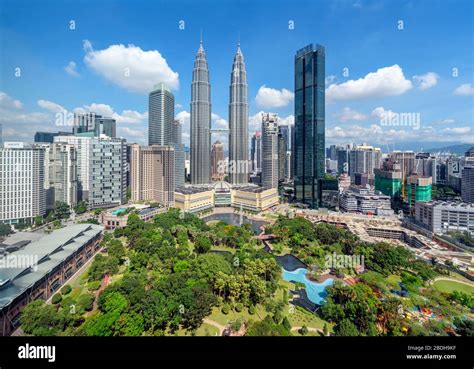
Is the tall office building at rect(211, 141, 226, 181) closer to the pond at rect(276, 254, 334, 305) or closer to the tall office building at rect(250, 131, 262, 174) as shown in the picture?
the tall office building at rect(250, 131, 262, 174)

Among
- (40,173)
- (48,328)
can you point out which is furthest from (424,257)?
(40,173)

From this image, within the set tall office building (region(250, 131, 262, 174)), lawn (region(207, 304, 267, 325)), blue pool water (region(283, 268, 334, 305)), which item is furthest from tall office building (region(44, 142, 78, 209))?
tall office building (region(250, 131, 262, 174))

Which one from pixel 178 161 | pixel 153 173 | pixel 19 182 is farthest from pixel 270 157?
pixel 19 182

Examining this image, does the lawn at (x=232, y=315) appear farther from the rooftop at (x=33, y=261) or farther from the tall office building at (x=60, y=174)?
the tall office building at (x=60, y=174)

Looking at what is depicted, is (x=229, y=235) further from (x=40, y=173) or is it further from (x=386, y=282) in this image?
(x=40, y=173)

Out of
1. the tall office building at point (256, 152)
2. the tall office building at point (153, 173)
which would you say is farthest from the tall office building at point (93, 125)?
the tall office building at point (256, 152)
